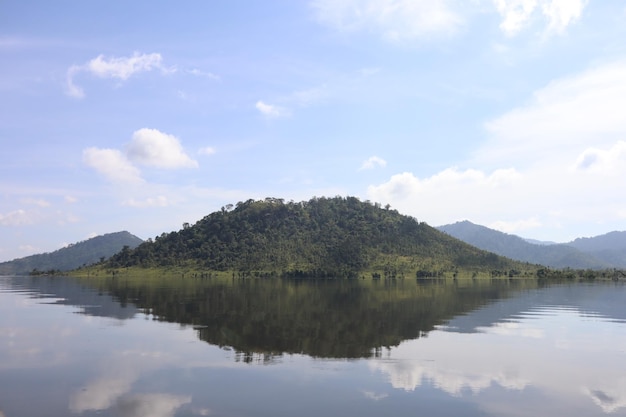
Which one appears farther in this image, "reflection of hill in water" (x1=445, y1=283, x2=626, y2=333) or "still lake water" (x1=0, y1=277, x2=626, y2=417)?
"reflection of hill in water" (x1=445, y1=283, x2=626, y2=333)

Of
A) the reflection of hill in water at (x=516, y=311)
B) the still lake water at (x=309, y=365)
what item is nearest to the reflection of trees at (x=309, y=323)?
the still lake water at (x=309, y=365)

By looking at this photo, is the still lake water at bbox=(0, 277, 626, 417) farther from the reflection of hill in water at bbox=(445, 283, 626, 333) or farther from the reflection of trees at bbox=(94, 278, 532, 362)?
the reflection of hill in water at bbox=(445, 283, 626, 333)

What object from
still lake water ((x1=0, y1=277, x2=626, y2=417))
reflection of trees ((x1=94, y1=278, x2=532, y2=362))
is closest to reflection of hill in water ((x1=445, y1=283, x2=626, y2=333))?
still lake water ((x1=0, y1=277, x2=626, y2=417))

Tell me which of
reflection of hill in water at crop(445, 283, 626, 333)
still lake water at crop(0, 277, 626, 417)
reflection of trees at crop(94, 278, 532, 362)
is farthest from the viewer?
reflection of hill in water at crop(445, 283, 626, 333)

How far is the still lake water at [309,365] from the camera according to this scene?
1280 inches

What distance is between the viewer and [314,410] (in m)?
31.1

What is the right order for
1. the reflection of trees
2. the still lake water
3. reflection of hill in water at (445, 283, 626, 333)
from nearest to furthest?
the still lake water → the reflection of trees → reflection of hill in water at (445, 283, 626, 333)

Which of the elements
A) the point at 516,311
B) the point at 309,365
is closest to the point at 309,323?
the point at 309,365

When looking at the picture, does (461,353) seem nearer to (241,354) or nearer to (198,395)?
(241,354)

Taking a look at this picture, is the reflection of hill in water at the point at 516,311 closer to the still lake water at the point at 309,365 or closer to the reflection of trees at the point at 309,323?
the still lake water at the point at 309,365

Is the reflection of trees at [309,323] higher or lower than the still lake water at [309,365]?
higher

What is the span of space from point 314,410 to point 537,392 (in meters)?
18.3

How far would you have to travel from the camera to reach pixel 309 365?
4366cm

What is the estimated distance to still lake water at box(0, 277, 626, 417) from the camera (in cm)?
3250
